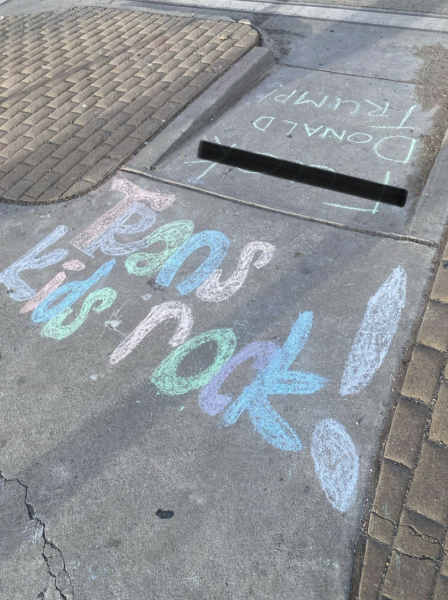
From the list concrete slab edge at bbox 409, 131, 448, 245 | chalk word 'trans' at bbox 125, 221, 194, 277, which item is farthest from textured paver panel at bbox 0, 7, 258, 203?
concrete slab edge at bbox 409, 131, 448, 245

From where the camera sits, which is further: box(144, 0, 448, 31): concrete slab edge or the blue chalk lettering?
box(144, 0, 448, 31): concrete slab edge

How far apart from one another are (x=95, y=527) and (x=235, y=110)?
420cm

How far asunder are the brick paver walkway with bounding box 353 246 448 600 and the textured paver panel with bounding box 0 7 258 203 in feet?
10.5

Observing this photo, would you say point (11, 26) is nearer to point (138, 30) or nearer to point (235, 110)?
point (138, 30)

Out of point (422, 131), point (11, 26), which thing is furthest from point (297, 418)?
point (11, 26)

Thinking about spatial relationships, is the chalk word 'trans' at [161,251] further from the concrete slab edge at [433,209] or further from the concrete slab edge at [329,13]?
the concrete slab edge at [329,13]

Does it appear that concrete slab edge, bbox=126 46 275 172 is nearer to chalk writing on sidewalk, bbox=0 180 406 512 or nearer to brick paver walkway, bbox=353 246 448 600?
chalk writing on sidewalk, bbox=0 180 406 512

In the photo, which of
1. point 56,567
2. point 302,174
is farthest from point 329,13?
point 56,567

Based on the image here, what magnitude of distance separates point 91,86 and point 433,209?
408 centimetres

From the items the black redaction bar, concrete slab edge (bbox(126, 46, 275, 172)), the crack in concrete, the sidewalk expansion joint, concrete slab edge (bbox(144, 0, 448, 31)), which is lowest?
the crack in concrete

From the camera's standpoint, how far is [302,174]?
420 cm

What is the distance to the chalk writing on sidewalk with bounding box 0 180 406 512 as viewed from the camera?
2.58m

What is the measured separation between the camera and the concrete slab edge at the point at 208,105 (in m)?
4.55

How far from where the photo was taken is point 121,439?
2.66 m
